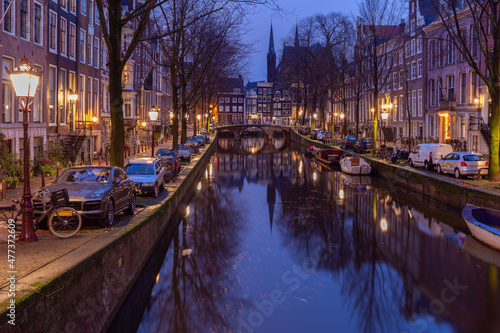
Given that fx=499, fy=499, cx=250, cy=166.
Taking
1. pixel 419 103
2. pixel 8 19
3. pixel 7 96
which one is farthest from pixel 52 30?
pixel 419 103

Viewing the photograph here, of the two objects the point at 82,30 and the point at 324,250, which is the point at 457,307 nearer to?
the point at 324,250

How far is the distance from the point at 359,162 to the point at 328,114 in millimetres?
71579

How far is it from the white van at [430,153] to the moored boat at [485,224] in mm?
13408

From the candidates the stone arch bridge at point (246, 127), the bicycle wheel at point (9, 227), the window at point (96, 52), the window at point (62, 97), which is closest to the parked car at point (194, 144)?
the window at point (96, 52)

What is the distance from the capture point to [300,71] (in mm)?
75500

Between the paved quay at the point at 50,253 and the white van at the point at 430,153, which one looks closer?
the paved quay at the point at 50,253

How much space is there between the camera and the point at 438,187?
25.9 m

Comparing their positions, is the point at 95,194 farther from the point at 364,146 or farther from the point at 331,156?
the point at 364,146

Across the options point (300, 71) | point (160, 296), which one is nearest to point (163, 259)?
point (160, 296)

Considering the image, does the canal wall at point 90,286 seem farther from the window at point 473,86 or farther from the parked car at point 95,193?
the window at point 473,86

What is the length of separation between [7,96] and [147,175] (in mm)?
8869

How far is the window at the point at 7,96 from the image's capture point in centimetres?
2389

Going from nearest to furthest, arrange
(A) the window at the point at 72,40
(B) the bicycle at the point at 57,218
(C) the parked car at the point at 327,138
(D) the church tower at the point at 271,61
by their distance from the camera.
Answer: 1. (B) the bicycle at the point at 57,218
2. (A) the window at the point at 72,40
3. (C) the parked car at the point at 327,138
4. (D) the church tower at the point at 271,61

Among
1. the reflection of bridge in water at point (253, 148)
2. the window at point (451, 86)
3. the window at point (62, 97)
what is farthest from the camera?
the reflection of bridge in water at point (253, 148)
